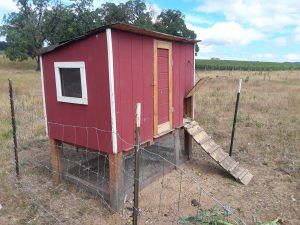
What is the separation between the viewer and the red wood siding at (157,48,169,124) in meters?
6.16

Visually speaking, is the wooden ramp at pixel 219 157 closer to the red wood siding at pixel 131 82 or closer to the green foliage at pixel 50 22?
the red wood siding at pixel 131 82

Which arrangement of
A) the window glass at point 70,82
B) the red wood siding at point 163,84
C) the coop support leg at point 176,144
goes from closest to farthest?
the window glass at point 70,82 < the red wood siding at point 163,84 < the coop support leg at point 176,144

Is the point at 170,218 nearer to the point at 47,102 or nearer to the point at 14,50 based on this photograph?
the point at 47,102

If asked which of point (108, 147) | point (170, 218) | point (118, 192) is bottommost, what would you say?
point (170, 218)

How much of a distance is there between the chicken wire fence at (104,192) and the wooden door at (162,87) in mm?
672

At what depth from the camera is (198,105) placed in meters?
14.4

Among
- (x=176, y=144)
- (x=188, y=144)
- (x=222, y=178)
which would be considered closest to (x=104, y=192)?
(x=176, y=144)

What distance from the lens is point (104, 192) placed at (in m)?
5.71

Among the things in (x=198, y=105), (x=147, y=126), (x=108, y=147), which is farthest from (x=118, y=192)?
(x=198, y=105)

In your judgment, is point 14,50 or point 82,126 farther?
point 14,50

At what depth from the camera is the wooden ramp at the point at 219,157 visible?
6730 millimetres

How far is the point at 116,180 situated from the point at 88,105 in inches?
53.6

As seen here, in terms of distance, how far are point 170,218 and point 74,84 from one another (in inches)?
111

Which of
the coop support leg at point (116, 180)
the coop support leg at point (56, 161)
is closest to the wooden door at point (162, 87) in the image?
the coop support leg at point (116, 180)
